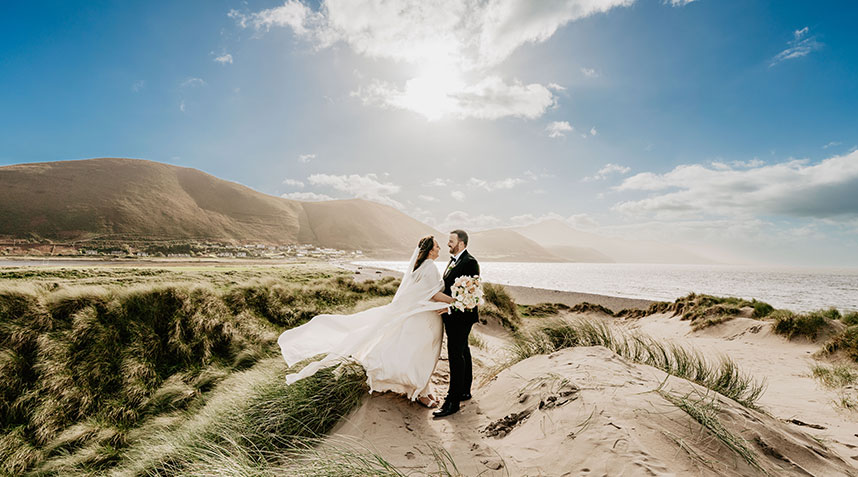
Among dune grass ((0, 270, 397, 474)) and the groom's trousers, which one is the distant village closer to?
dune grass ((0, 270, 397, 474))

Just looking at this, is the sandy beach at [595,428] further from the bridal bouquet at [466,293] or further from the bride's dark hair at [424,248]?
the bride's dark hair at [424,248]

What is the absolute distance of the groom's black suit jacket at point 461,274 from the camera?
192 inches

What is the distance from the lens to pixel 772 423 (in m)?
3.74

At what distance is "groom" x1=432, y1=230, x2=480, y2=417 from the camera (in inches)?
192

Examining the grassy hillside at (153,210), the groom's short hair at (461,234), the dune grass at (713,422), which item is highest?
the grassy hillside at (153,210)

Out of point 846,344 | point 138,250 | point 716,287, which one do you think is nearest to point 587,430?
point 846,344

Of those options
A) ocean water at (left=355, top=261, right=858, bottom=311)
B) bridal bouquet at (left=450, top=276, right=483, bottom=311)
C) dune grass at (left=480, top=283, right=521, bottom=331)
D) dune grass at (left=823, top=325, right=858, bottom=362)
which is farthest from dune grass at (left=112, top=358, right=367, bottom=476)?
ocean water at (left=355, top=261, right=858, bottom=311)

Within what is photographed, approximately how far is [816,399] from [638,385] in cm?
557

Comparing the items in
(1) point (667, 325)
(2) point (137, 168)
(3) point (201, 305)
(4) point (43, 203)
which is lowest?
(1) point (667, 325)

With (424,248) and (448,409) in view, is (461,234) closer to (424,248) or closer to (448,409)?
(424,248)

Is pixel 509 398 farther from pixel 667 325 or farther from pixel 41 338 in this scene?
pixel 667 325

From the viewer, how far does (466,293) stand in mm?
4633

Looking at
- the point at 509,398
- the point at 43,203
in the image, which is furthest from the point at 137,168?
the point at 509,398

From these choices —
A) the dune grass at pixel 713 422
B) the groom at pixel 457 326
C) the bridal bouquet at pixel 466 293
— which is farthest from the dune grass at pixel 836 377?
the bridal bouquet at pixel 466 293
